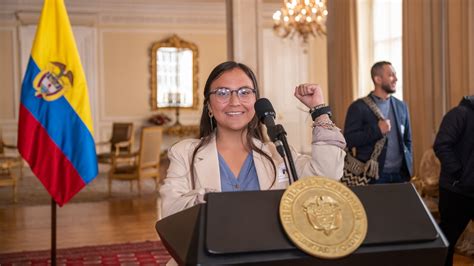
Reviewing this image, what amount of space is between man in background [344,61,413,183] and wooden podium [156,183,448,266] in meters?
3.51

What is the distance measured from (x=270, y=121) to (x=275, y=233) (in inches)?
17.9

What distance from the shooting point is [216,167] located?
73.7 inches

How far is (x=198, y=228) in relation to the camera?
120 cm

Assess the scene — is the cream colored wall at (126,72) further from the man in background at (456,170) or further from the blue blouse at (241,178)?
the blue blouse at (241,178)

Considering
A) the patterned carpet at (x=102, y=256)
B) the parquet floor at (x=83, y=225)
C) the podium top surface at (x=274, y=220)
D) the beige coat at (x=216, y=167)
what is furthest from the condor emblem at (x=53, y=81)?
the podium top surface at (x=274, y=220)

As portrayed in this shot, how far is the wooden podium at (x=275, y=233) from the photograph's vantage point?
1.19 meters

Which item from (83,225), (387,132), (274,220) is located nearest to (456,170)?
(387,132)

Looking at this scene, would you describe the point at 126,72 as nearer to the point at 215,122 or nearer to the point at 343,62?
the point at 343,62

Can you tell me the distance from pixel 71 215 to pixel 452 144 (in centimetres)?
523

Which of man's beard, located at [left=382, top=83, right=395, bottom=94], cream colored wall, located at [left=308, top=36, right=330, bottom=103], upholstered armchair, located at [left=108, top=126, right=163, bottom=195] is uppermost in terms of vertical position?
cream colored wall, located at [left=308, top=36, right=330, bottom=103]

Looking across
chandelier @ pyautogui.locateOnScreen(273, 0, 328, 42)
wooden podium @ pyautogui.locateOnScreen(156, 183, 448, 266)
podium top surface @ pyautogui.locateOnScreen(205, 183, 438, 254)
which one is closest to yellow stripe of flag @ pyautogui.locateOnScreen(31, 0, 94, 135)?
wooden podium @ pyautogui.locateOnScreen(156, 183, 448, 266)

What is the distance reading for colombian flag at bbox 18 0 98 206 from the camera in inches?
161

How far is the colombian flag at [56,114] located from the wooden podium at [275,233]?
2948 millimetres

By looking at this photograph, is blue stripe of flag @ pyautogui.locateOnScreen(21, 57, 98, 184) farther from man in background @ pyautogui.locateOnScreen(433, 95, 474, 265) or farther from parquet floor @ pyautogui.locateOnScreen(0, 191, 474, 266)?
man in background @ pyautogui.locateOnScreen(433, 95, 474, 265)
